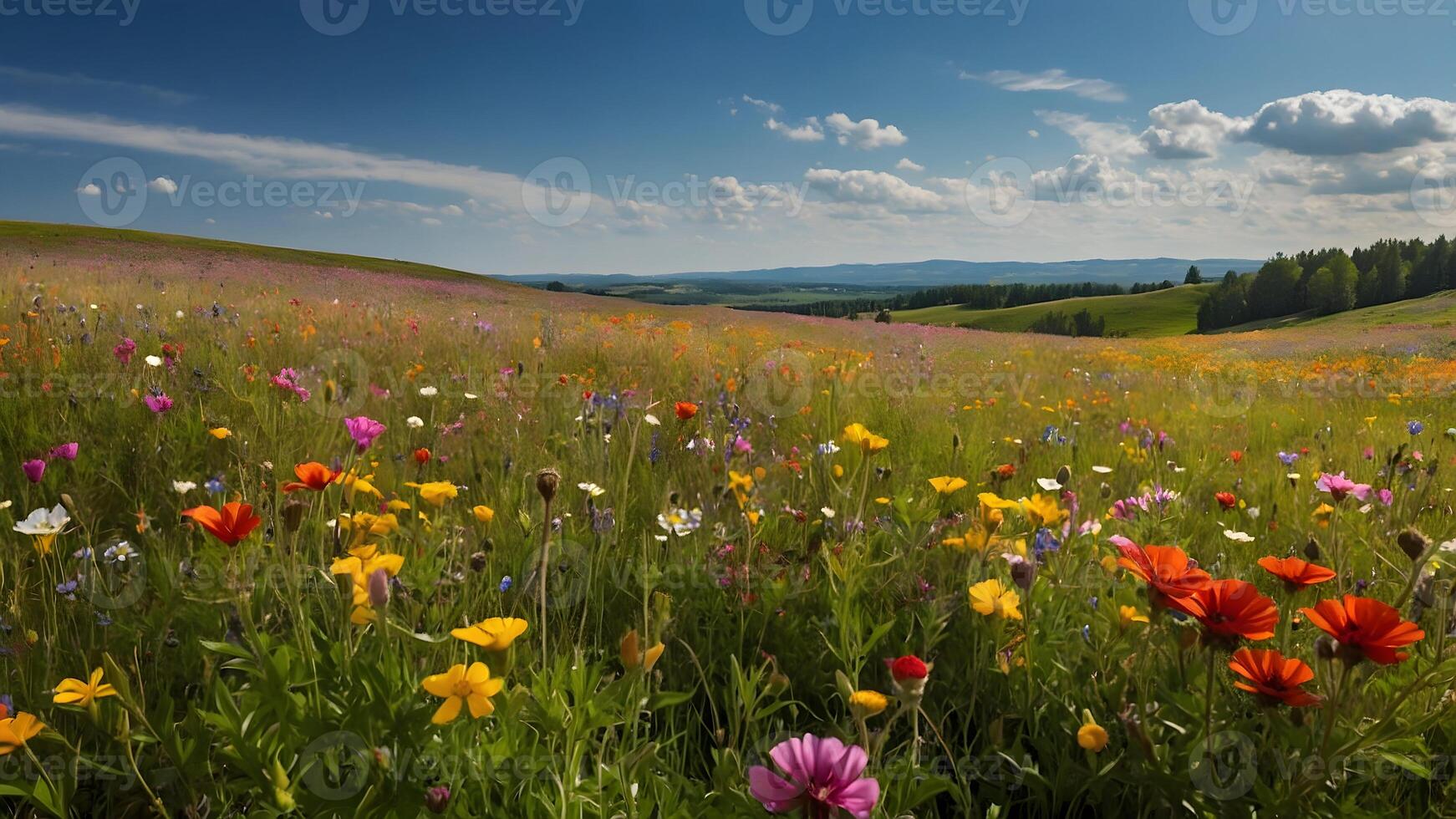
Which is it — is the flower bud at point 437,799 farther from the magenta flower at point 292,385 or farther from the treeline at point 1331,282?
the treeline at point 1331,282

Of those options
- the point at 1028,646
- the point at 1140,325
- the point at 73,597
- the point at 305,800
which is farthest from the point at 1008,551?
the point at 1140,325

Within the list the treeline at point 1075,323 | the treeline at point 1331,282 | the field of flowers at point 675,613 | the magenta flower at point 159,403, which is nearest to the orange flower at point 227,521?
the field of flowers at point 675,613

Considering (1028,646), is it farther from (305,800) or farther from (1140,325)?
(1140,325)

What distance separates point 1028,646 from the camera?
1.47 m

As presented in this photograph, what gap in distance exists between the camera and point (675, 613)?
6.24 feet

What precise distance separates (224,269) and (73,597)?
21616 mm

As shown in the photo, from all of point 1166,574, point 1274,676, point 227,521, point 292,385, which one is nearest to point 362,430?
point 227,521

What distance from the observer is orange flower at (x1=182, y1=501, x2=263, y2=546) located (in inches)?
45.8

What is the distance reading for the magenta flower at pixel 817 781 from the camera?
86 cm

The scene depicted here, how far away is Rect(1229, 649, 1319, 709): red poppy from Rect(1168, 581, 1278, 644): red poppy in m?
0.06

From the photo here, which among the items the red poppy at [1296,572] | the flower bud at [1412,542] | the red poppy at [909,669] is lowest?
the red poppy at [909,669]

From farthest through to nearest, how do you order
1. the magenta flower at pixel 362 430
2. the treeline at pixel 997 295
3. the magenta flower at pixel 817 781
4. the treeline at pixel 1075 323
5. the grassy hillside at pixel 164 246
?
the treeline at pixel 997 295, the treeline at pixel 1075 323, the grassy hillside at pixel 164 246, the magenta flower at pixel 362 430, the magenta flower at pixel 817 781

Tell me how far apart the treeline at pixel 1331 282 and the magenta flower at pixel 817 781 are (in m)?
93.2

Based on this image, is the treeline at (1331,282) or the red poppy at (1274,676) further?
the treeline at (1331,282)
